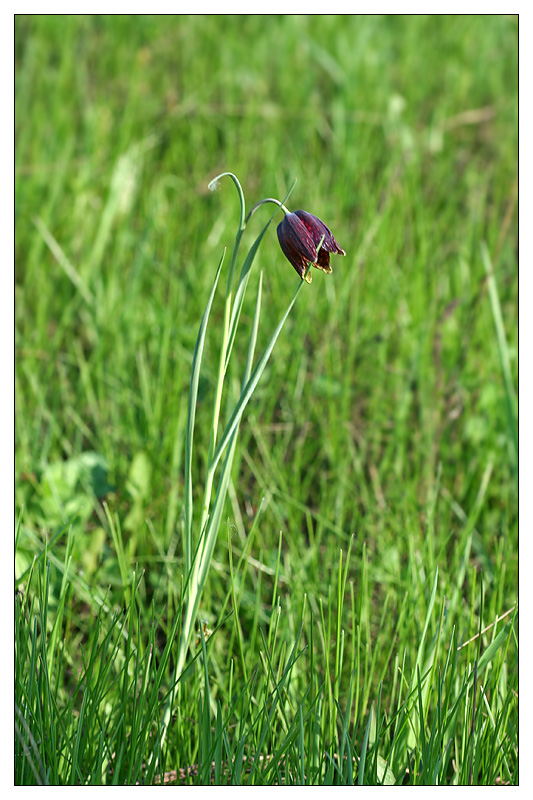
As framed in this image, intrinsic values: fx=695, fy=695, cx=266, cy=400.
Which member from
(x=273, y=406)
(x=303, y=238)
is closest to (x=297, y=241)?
(x=303, y=238)

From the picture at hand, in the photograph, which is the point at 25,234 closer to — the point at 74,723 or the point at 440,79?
the point at 74,723

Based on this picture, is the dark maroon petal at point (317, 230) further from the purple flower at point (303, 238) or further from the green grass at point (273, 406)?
the green grass at point (273, 406)

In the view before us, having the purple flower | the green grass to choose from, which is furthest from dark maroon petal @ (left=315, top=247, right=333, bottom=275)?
the green grass

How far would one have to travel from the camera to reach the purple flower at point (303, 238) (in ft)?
1.97

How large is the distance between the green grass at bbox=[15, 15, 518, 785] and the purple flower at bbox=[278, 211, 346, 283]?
286 mm

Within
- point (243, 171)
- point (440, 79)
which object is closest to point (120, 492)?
point (243, 171)

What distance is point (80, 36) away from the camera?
7.41 feet

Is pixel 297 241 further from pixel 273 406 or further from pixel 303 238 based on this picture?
pixel 273 406

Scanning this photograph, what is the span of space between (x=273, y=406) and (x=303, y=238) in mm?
728

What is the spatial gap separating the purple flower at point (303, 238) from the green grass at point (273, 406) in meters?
0.29

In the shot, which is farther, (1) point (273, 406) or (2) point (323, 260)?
(1) point (273, 406)

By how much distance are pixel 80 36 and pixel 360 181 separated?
1.10 m

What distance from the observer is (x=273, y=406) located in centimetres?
131

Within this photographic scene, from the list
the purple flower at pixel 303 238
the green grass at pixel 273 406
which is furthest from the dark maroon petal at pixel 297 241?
the green grass at pixel 273 406
